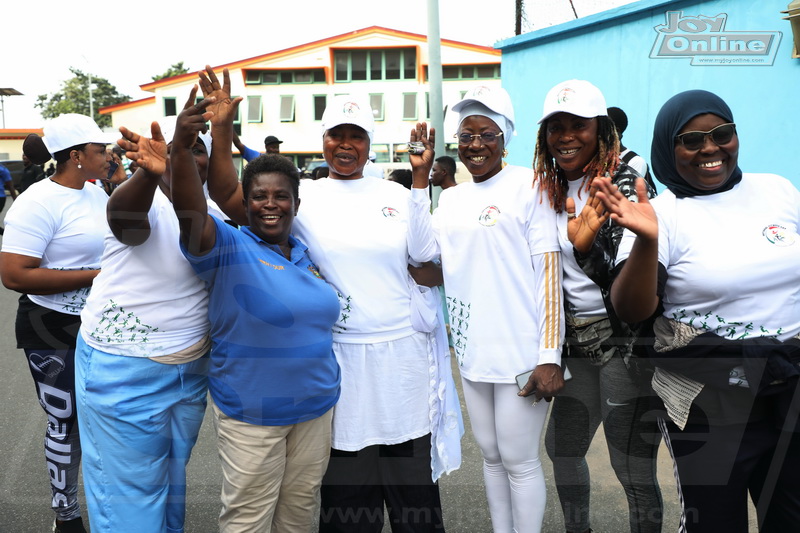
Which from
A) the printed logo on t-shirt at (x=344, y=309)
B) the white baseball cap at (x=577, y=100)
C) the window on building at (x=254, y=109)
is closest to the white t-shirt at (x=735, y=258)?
the white baseball cap at (x=577, y=100)

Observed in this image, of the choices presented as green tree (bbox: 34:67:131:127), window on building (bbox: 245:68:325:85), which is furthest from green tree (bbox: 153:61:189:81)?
window on building (bbox: 245:68:325:85)

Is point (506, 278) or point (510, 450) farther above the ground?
point (506, 278)

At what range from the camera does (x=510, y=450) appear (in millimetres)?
2590

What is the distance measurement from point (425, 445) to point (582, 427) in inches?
26.3

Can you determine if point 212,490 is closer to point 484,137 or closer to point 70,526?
point 70,526

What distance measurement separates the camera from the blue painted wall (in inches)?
222

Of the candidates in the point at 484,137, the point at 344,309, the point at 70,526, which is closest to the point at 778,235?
the point at 484,137

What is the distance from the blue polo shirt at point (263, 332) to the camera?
2.28m

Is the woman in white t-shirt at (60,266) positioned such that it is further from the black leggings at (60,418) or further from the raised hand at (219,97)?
the raised hand at (219,97)

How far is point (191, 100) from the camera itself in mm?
2053

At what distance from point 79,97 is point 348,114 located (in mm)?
64027

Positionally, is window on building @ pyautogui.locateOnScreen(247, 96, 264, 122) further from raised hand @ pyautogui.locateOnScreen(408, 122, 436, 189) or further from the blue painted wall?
raised hand @ pyautogui.locateOnScreen(408, 122, 436, 189)

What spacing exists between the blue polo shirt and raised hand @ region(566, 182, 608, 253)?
93 centimetres

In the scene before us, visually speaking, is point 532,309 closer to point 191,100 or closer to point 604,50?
point 191,100
